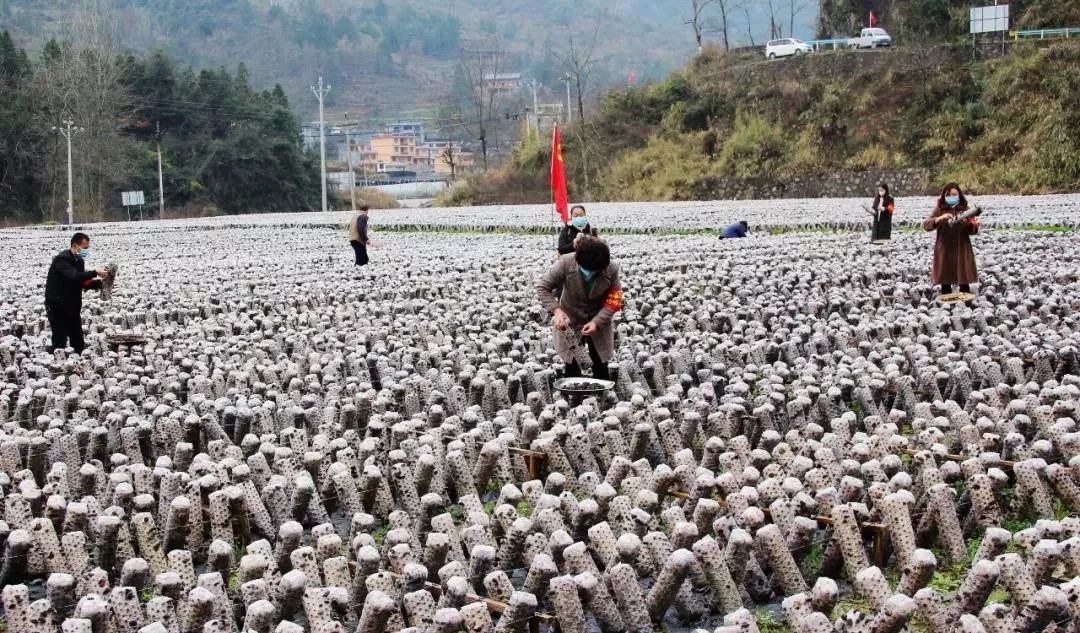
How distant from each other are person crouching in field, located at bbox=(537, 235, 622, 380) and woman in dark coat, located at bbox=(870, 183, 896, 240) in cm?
1221

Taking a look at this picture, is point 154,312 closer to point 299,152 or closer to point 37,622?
point 37,622

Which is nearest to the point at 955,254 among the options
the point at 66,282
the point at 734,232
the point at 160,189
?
the point at 66,282

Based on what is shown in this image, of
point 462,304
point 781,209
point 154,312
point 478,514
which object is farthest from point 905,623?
point 781,209

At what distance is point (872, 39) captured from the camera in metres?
57.2

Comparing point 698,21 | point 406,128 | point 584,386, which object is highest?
point 698,21

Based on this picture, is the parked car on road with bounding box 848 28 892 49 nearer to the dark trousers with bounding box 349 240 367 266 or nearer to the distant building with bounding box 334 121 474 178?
the dark trousers with bounding box 349 240 367 266

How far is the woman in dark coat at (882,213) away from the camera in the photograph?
20344 millimetres

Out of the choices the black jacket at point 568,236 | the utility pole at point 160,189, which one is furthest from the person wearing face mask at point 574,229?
the utility pole at point 160,189

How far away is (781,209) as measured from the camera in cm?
3716

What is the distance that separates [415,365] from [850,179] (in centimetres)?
4214

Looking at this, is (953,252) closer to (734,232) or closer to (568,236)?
(568,236)

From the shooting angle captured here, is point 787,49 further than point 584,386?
Yes

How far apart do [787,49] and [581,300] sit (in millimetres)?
54712

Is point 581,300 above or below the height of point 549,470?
above
